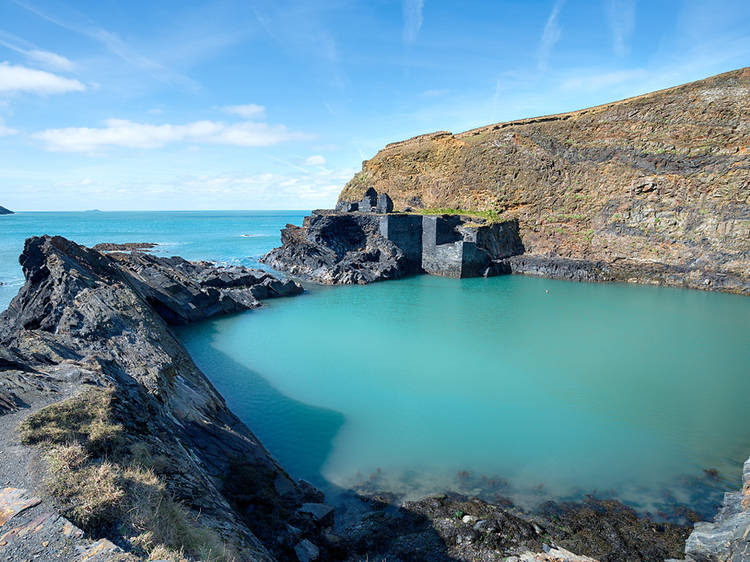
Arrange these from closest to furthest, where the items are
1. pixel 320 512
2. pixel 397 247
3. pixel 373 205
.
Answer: pixel 320 512 → pixel 397 247 → pixel 373 205

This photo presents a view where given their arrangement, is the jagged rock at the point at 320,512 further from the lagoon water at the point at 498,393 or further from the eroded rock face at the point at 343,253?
the eroded rock face at the point at 343,253

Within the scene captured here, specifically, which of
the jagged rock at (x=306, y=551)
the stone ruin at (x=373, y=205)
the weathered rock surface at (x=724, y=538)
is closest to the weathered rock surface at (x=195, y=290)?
the stone ruin at (x=373, y=205)

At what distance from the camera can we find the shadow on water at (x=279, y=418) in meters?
7.79

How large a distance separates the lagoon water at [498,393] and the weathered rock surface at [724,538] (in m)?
0.77

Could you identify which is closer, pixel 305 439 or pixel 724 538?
pixel 724 538

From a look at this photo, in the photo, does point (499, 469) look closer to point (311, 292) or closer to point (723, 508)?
point (723, 508)

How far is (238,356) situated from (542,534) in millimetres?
10487

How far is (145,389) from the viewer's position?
632 cm

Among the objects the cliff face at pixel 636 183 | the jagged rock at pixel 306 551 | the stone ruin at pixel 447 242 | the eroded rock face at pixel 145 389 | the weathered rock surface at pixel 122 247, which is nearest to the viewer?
the eroded rock face at pixel 145 389

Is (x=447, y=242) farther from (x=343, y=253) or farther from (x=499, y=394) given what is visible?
(x=499, y=394)

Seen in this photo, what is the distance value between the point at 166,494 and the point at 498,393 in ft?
28.8

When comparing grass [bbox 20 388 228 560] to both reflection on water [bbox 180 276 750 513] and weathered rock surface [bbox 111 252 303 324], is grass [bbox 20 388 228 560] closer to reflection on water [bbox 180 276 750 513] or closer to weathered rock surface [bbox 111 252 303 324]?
reflection on water [bbox 180 276 750 513]

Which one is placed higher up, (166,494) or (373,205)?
(373,205)

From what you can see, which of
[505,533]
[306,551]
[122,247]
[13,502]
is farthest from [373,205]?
[122,247]
